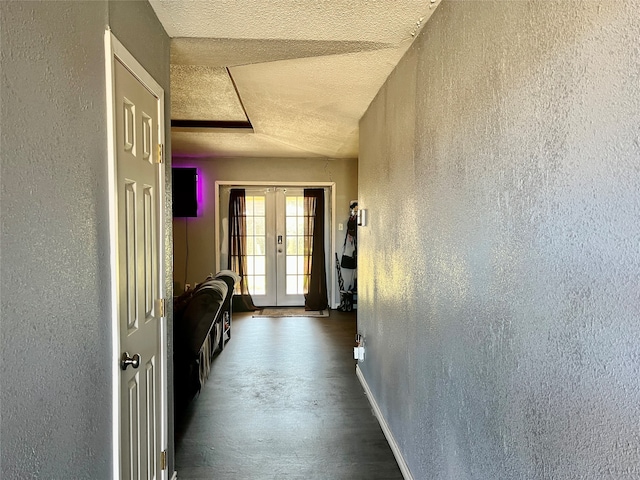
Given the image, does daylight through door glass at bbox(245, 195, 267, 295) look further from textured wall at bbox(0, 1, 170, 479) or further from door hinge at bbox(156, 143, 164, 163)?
textured wall at bbox(0, 1, 170, 479)

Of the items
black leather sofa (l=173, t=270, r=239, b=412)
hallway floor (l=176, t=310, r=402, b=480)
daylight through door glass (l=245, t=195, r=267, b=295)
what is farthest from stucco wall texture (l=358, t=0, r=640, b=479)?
daylight through door glass (l=245, t=195, r=267, b=295)

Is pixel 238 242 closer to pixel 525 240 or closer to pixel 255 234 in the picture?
pixel 255 234

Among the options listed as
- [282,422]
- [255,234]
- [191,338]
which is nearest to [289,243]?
[255,234]

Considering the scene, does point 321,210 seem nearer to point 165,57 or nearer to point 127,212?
point 165,57

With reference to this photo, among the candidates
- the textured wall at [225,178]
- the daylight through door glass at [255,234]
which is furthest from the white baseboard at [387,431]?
the textured wall at [225,178]

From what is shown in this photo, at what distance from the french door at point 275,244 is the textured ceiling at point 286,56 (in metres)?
2.33

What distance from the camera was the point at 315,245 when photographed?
677 cm

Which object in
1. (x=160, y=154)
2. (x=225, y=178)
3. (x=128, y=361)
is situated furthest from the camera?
(x=225, y=178)

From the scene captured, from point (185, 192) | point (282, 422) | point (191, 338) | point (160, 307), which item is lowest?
point (282, 422)

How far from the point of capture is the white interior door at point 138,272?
1.53 meters

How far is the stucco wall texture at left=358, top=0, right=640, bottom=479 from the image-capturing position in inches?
31.5

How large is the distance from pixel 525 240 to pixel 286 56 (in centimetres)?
185

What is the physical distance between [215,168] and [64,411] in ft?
18.5

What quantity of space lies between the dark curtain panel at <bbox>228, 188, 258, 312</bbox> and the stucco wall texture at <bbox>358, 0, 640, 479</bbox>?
4751 mm
